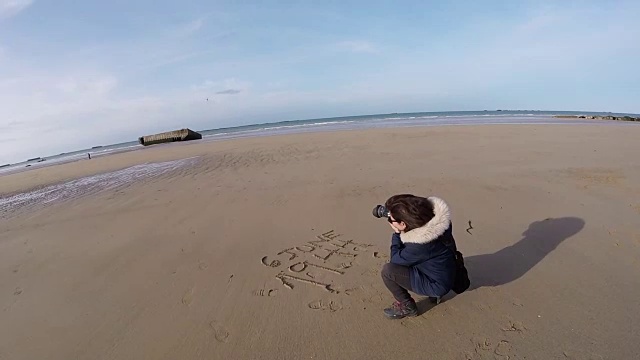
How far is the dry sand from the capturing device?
277 centimetres

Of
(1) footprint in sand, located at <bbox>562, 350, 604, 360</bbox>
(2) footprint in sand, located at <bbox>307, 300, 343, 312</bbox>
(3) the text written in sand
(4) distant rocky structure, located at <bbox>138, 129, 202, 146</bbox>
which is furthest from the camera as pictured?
(4) distant rocky structure, located at <bbox>138, 129, 202, 146</bbox>

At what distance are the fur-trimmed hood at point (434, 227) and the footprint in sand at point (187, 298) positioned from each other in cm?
247

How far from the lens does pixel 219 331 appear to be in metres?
3.01

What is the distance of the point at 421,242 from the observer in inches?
107

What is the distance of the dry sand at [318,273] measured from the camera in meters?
2.77

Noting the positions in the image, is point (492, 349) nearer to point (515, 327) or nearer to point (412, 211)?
point (515, 327)

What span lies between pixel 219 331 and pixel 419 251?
77.6 inches

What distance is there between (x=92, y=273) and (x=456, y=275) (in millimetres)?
4564

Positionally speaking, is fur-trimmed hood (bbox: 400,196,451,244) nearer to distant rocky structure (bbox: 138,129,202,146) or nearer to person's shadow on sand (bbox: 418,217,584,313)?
person's shadow on sand (bbox: 418,217,584,313)

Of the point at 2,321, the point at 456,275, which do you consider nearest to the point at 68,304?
the point at 2,321

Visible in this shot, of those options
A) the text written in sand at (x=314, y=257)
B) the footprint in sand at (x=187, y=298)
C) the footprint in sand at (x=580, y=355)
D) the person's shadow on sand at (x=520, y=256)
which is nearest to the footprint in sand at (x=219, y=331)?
the footprint in sand at (x=187, y=298)

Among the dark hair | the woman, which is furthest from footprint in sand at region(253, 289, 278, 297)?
the dark hair

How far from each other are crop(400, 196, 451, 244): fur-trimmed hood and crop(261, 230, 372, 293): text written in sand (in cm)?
120

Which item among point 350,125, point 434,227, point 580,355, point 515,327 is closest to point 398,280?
point 434,227
